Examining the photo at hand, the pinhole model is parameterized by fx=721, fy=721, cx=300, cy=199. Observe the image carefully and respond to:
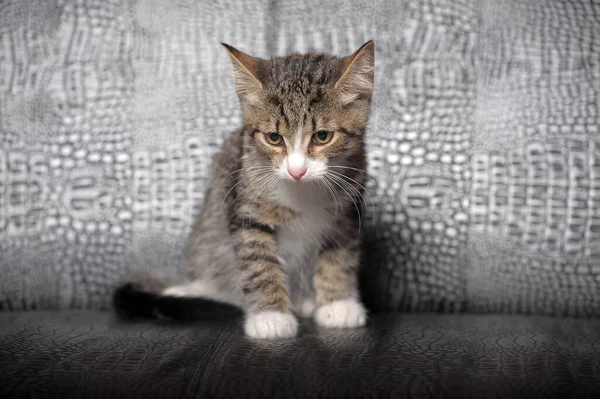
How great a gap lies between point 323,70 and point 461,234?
0.57 meters

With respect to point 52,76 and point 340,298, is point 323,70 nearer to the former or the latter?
point 340,298

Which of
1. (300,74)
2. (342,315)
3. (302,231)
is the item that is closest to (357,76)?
(300,74)

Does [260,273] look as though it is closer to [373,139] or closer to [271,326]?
[271,326]

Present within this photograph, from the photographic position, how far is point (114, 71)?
1.84 m

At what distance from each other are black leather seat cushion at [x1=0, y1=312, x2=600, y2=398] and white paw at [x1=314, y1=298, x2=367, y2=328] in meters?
0.04

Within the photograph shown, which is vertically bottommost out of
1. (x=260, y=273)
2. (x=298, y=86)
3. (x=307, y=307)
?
(x=307, y=307)

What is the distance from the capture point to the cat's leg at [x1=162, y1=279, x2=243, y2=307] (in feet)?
5.51

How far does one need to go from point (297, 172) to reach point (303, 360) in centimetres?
35

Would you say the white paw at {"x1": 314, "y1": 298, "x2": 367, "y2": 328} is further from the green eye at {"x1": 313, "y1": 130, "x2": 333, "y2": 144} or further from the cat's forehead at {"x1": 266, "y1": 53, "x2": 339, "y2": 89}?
the cat's forehead at {"x1": 266, "y1": 53, "x2": 339, "y2": 89}

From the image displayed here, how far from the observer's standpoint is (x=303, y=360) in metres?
1.26

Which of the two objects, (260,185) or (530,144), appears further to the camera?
A: (530,144)

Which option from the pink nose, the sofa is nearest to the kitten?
the pink nose

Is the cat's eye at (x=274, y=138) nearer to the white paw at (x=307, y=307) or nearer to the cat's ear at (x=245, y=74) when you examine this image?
the cat's ear at (x=245, y=74)

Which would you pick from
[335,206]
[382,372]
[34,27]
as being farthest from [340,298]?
[34,27]
